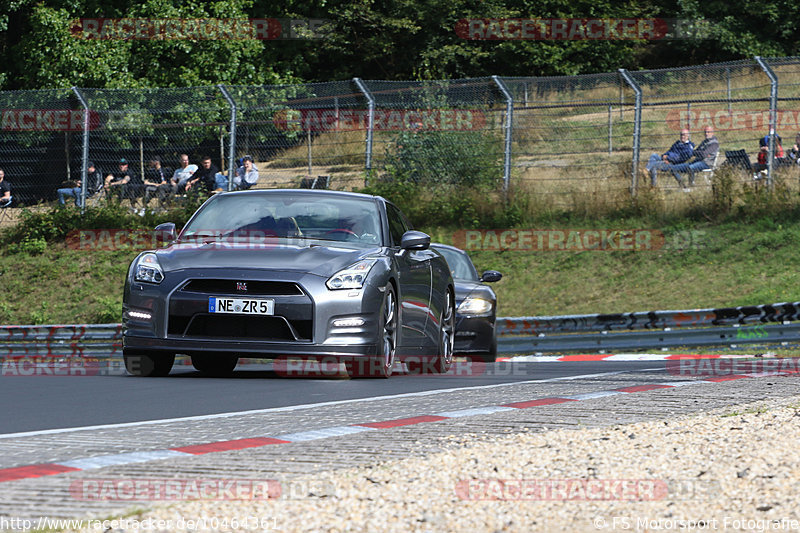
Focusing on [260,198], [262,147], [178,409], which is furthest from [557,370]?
[262,147]

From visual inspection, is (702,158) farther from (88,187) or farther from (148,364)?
(148,364)

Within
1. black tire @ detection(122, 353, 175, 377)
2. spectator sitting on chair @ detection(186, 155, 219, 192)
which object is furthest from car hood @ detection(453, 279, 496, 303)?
spectator sitting on chair @ detection(186, 155, 219, 192)

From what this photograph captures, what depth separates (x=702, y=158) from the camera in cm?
2248

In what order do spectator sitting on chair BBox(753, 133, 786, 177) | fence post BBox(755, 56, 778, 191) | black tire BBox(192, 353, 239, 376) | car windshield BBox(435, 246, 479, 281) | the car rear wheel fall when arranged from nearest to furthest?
black tire BBox(192, 353, 239, 376) → the car rear wheel → car windshield BBox(435, 246, 479, 281) → fence post BBox(755, 56, 778, 191) → spectator sitting on chair BBox(753, 133, 786, 177)

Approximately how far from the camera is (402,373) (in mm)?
11312

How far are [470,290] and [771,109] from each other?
10.0 m

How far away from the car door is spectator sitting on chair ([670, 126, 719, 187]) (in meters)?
12.3

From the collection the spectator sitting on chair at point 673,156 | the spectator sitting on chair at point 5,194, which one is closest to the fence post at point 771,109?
the spectator sitting on chair at point 673,156

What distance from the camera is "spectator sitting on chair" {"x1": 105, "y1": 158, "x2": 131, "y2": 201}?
2500 centimetres

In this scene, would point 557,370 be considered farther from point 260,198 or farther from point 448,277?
point 260,198

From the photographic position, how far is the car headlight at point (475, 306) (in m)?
13.6

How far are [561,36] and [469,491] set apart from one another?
1672 inches
